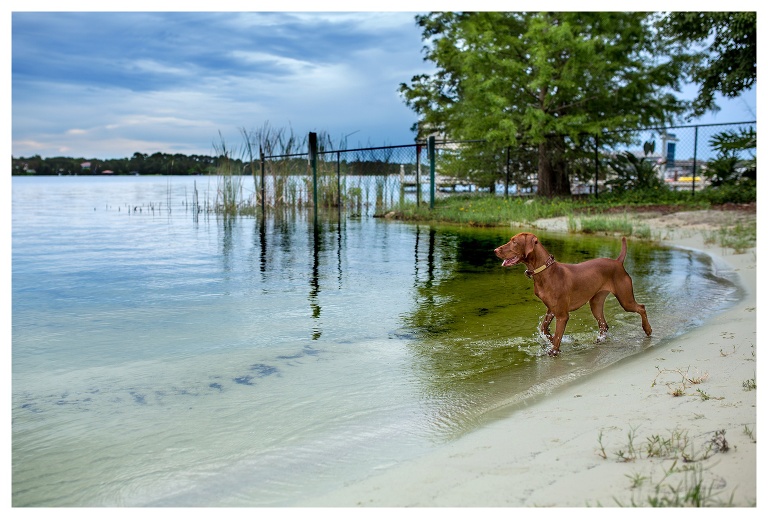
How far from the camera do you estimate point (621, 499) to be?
2.72m

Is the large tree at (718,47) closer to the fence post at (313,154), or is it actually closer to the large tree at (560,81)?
the large tree at (560,81)

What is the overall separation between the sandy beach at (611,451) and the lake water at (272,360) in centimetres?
28

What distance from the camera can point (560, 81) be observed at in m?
20.1

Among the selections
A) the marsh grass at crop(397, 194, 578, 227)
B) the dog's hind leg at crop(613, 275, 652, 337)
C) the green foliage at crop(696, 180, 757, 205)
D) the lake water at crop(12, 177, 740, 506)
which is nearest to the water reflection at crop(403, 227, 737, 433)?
the lake water at crop(12, 177, 740, 506)

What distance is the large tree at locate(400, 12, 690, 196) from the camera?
66.3 ft

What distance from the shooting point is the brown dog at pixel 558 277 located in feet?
17.3

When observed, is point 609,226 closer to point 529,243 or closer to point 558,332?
point 558,332

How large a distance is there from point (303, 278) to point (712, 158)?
49.5 ft

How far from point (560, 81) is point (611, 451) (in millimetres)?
18323

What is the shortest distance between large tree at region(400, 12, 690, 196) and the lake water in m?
9.66

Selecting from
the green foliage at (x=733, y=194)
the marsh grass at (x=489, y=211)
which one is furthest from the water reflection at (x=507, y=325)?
the green foliage at (x=733, y=194)

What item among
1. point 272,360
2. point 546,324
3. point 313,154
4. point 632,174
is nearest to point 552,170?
point 632,174

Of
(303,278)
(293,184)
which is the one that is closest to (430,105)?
(293,184)

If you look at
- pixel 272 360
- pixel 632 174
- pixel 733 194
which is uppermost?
pixel 632 174
